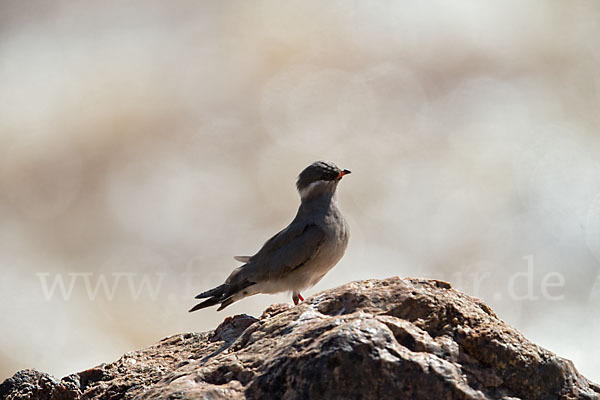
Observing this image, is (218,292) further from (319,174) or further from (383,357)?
(383,357)

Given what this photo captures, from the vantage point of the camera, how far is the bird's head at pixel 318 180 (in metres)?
8.91

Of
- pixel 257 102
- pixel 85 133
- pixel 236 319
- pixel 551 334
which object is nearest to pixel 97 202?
pixel 85 133

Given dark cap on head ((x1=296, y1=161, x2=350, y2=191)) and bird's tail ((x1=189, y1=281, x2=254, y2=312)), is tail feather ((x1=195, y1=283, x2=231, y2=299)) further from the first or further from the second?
dark cap on head ((x1=296, y1=161, x2=350, y2=191))

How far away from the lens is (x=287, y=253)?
8.30 meters

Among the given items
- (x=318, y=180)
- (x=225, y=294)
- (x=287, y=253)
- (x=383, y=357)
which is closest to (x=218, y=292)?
(x=225, y=294)

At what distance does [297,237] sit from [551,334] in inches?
307

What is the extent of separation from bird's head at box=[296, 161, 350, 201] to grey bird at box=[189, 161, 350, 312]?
0.71 feet

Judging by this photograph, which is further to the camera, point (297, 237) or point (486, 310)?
point (297, 237)

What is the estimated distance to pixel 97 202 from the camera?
57.6 ft

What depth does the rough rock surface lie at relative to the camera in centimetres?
417

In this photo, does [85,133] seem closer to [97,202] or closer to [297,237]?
[97,202]

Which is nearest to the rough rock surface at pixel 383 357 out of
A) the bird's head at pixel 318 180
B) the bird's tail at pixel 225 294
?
the bird's tail at pixel 225 294

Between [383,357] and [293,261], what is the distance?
4.10 m

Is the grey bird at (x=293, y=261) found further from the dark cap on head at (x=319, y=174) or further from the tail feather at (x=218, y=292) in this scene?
the dark cap on head at (x=319, y=174)
